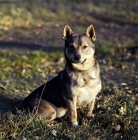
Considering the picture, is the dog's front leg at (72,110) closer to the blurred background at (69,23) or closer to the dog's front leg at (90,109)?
the dog's front leg at (90,109)

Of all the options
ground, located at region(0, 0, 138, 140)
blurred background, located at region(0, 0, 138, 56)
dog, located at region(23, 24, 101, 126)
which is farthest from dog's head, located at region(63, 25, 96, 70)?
blurred background, located at region(0, 0, 138, 56)

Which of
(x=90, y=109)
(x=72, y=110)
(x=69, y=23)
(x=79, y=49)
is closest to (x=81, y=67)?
(x=79, y=49)

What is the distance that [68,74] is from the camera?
511 cm

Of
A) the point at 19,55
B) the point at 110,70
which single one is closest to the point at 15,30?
the point at 19,55

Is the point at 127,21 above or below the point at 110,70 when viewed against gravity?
above

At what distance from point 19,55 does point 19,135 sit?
18.0 ft

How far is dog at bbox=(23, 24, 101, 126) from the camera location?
4.98 meters

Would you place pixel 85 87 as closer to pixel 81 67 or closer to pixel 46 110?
pixel 81 67

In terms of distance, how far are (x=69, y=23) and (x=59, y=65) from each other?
26.0 ft

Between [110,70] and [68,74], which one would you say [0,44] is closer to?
[110,70]

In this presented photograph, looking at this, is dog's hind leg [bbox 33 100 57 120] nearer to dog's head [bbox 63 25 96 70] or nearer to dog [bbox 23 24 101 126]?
dog [bbox 23 24 101 126]

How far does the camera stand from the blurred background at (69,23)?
12.2 metres

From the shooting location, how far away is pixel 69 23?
664 inches

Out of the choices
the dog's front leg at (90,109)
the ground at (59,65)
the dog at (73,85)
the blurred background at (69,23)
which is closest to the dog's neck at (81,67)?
the dog at (73,85)
